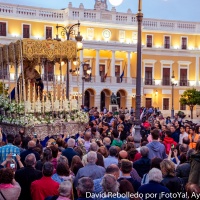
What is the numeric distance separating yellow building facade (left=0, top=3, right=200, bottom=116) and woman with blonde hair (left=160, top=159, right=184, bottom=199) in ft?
114

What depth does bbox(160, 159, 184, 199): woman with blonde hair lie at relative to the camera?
6.50 meters

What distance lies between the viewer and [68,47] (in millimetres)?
17859

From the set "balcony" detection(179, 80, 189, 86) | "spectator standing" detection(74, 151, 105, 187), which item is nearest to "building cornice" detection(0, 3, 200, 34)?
"balcony" detection(179, 80, 189, 86)

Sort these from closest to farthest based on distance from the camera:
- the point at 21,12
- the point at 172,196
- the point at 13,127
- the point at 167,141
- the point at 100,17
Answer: the point at 172,196
the point at 167,141
the point at 13,127
the point at 21,12
the point at 100,17

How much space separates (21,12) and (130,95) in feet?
47.7

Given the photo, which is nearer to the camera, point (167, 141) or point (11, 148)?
point (11, 148)

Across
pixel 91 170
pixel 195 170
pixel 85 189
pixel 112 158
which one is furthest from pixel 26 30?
pixel 85 189

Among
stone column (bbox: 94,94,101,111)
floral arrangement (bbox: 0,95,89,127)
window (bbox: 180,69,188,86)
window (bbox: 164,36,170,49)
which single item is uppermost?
window (bbox: 164,36,170,49)

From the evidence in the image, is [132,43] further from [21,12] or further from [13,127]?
[13,127]

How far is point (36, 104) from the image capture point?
16.8m

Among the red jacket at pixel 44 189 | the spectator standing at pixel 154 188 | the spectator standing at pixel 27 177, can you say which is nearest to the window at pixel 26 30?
the spectator standing at pixel 27 177

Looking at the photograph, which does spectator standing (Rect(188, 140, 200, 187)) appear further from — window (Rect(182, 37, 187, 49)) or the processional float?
window (Rect(182, 37, 187, 49))

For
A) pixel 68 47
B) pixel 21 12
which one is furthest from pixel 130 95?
pixel 68 47

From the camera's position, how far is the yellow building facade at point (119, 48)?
144 feet
